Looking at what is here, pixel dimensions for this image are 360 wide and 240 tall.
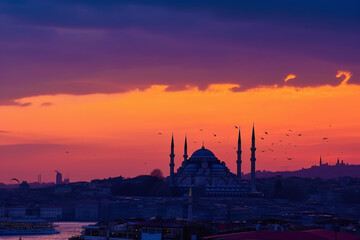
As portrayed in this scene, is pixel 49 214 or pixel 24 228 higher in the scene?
pixel 49 214

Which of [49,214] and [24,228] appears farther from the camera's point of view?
[49,214]

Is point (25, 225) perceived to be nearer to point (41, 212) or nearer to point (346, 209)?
point (41, 212)

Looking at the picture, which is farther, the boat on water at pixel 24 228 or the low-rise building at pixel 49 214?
the low-rise building at pixel 49 214

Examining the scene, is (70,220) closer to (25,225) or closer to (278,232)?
(25,225)

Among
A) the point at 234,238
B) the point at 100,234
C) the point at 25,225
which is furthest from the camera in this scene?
the point at 25,225

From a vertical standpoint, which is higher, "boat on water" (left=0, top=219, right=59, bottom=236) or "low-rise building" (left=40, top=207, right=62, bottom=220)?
"low-rise building" (left=40, top=207, right=62, bottom=220)

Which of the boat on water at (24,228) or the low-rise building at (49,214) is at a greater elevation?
the low-rise building at (49,214)

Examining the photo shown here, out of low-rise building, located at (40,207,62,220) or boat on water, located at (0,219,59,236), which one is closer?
boat on water, located at (0,219,59,236)

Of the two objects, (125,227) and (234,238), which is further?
(125,227)

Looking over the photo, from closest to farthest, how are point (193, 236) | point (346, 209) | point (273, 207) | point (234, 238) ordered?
point (234, 238), point (193, 236), point (273, 207), point (346, 209)

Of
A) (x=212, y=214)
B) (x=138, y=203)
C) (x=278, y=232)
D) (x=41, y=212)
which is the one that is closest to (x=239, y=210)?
(x=212, y=214)
